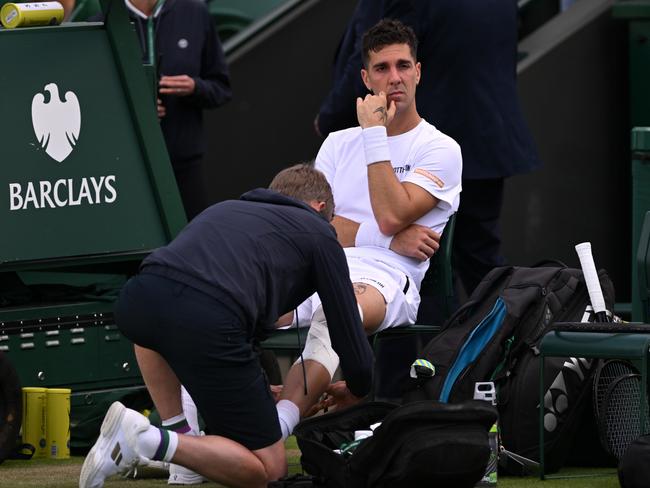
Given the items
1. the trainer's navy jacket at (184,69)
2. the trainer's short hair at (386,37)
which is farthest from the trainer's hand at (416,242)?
the trainer's navy jacket at (184,69)

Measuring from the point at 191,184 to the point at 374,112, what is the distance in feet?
7.07

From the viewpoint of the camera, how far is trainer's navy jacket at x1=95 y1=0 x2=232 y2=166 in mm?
8336

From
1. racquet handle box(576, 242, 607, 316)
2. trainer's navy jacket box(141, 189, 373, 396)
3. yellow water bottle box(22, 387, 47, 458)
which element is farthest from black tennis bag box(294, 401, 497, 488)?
yellow water bottle box(22, 387, 47, 458)

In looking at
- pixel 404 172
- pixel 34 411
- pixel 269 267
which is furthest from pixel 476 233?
pixel 269 267

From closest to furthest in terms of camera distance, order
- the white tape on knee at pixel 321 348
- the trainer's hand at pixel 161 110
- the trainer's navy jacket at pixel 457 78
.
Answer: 1. the white tape on knee at pixel 321 348
2. the trainer's navy jacket at pixel 457 78
3. the trainer's hand at pixel 161 110

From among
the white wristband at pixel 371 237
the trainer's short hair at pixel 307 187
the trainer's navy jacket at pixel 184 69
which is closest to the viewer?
the trainer's short hair at pixel 307 187

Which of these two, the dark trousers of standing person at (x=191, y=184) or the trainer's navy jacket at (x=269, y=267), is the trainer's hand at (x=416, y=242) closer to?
the trainer's navy jacket at (x=269, y=267)

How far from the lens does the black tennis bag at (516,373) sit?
592 cm

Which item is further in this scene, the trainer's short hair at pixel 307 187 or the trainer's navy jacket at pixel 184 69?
the trainer's navy jacket at pixel 184 69

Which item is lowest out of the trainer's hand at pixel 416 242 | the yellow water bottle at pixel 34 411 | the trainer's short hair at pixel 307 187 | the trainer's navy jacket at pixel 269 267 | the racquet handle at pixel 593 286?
the yellow water bottle at pixel 34 411

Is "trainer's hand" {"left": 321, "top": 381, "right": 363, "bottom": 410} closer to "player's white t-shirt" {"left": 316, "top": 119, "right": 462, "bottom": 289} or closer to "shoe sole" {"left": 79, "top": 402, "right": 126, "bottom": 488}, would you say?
"player's white t-shirt" {"left": 316, "top": 119, "right": 462, "bottom": 289}

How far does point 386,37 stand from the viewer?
6.74 meters

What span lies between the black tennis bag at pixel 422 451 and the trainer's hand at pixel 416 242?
1255 mm

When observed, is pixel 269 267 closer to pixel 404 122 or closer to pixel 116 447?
pixel 116 447
